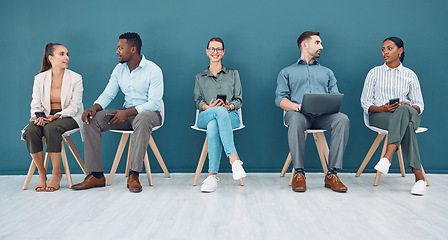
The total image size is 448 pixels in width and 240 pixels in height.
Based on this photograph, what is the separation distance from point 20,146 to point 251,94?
2500 millimetres

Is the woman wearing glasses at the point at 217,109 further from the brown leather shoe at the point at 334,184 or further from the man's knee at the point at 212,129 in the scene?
the brown leather shoe at the point at 334,184

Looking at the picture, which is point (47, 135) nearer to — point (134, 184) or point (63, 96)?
point (63, 96)

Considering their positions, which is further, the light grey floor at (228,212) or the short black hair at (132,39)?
the short black hair at (132,39)

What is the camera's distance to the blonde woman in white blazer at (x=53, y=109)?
9.39 feet

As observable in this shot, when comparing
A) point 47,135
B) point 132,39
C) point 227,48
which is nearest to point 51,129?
point 47,135

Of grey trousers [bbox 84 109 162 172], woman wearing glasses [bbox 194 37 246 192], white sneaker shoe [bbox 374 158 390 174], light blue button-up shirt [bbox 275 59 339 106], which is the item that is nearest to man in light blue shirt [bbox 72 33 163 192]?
grey trousers [bbox 84 109 162 172]

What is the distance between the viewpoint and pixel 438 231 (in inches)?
71.3

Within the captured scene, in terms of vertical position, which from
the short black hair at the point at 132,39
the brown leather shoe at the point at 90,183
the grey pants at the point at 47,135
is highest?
the short black hair at the point at 132,39

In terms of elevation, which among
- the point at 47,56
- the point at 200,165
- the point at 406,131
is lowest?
the point at 200,165

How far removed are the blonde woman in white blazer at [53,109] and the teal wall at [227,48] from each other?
1.76ft

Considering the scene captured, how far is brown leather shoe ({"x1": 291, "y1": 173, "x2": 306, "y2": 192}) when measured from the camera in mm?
2713

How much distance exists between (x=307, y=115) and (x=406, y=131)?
790mm

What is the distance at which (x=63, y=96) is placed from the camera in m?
3.08

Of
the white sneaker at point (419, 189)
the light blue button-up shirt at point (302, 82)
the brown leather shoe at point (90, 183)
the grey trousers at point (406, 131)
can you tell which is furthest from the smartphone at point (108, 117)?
the white sneaker at point (419, 189)
